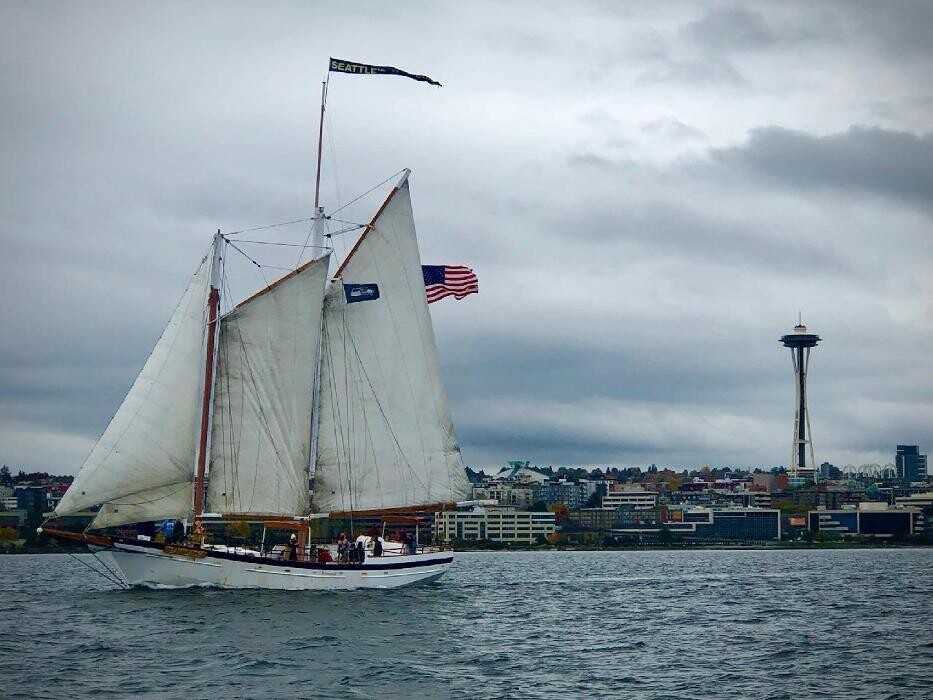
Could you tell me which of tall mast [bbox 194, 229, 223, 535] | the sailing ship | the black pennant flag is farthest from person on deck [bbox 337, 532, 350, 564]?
the black pennant flag

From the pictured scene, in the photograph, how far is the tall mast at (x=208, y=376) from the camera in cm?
7419

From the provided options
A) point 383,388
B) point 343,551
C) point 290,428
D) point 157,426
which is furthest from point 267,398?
point 343,551

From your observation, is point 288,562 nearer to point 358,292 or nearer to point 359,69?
point 358,292

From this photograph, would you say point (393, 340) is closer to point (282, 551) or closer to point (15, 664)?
point (282, 551)

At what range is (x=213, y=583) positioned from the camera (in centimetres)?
7344

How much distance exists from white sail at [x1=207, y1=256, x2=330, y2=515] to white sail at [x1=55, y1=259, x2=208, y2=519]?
274 centimetres

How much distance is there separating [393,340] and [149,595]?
2030 cm

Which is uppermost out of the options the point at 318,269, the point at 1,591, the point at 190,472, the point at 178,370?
the point at 318,269

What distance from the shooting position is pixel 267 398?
7625 centimetres

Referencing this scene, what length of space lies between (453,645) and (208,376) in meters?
25.9

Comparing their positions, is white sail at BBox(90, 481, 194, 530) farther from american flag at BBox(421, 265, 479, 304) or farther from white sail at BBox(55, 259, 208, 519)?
american flag at BBox(421, 265, 479, 304)

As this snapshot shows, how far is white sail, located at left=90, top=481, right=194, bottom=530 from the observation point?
228 feet

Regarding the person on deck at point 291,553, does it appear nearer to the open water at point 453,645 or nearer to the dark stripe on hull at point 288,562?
the dark stripe on hull at point 288,562

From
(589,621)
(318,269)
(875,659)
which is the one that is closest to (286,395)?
(318,269)
